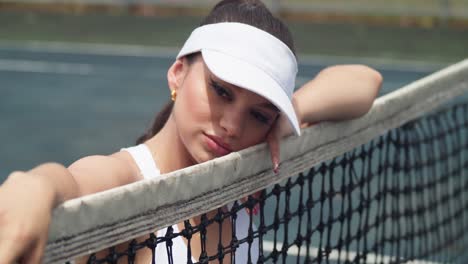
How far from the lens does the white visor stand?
247 cm

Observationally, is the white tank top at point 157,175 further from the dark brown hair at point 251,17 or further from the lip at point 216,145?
the dark brown hair at point 251,17

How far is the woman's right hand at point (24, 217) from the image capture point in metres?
1.60

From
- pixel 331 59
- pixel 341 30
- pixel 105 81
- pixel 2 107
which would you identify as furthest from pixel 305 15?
pixel 2 107

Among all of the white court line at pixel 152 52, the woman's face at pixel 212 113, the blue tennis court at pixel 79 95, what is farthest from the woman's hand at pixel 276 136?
the white court line at pixel 152 52

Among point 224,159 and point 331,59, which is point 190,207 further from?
point 331,59

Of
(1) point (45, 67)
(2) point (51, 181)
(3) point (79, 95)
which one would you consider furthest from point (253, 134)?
(1) point (45, 67)

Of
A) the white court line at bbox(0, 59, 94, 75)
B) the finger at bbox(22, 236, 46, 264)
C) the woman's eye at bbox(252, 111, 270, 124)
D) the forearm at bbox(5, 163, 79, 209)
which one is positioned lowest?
the finger at bbox(22, 236, 46, 264)

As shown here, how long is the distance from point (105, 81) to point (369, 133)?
838cm

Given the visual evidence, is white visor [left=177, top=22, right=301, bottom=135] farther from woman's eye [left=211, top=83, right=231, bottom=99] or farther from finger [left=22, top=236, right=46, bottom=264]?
finger [left=22, top=236, right=46, bottom=264]

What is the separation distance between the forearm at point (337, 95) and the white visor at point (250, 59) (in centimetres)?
33

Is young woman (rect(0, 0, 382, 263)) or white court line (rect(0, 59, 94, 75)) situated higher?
white court line (rect(0, 59, 94, 75))

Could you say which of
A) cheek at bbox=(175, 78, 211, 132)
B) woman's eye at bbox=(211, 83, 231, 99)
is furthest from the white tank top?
woman's eye at bbox=(211, 83, 231, 99)

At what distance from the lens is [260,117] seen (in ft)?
8.46

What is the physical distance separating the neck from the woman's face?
0.03 metres
